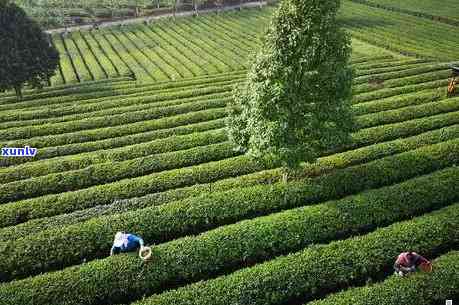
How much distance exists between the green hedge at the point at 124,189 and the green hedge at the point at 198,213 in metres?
3.12

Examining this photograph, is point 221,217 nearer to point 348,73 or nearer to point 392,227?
point 392,227

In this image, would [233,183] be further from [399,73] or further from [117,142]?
[399,73]

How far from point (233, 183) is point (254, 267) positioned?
7.17 m

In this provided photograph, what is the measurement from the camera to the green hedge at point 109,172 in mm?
25203

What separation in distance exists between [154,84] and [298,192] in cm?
3340

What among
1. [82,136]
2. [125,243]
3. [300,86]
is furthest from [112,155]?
[300,86]

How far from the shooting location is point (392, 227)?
1969cm

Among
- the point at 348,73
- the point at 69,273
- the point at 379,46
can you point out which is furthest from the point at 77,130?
the point at 379,46

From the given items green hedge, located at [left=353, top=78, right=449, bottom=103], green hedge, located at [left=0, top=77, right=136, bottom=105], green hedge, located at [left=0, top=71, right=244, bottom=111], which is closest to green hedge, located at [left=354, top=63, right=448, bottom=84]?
green hedge, located at [left=353, top=78, right=449, bottom=103]

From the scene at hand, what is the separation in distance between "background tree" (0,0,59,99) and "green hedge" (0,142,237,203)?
84.2ft

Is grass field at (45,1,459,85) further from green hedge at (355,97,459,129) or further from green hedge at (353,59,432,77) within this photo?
green hedge at (355,97,459,129)

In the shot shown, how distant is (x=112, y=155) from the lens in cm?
2883

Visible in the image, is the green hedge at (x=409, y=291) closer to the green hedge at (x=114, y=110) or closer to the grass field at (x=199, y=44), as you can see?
the green hedge at (x=114, y=110)

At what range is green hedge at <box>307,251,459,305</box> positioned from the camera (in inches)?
632
